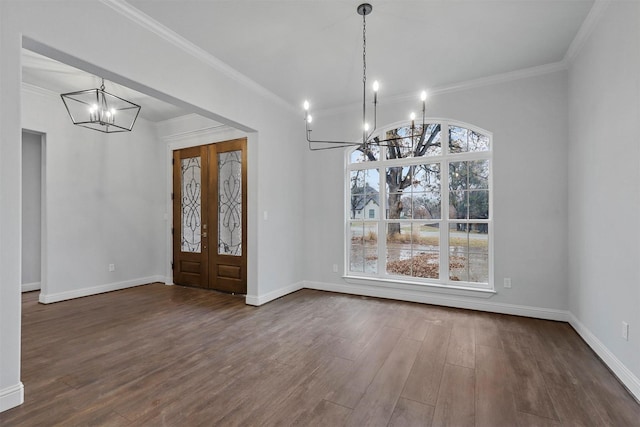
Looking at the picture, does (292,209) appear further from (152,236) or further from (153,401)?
(153,401)

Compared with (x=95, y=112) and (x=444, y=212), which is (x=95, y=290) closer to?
(x=95, y=112)

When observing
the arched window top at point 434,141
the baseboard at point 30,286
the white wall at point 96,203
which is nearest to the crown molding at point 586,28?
the arched window top at point 434,141

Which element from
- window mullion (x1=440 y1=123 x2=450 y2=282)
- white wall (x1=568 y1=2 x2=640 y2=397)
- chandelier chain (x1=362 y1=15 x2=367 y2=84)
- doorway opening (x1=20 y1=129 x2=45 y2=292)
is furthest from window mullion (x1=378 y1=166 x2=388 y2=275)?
doorway opening (x1=20 y1=129 x2=45 y2=292)

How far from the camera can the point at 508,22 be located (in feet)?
9.17

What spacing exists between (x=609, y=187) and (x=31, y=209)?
303 inches

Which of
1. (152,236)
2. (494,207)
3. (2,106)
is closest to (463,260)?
(494,207)

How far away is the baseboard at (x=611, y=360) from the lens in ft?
6.98

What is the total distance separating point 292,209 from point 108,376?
315 centimetres

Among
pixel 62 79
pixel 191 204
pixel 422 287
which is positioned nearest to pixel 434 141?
pixel 422 287

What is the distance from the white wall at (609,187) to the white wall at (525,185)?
0.23m

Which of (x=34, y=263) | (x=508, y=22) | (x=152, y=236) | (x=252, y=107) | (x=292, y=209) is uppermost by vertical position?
(x=508, y=22)

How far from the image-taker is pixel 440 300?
416 cm

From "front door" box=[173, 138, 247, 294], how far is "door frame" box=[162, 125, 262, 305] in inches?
4.1

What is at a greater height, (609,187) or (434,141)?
(434,141)
